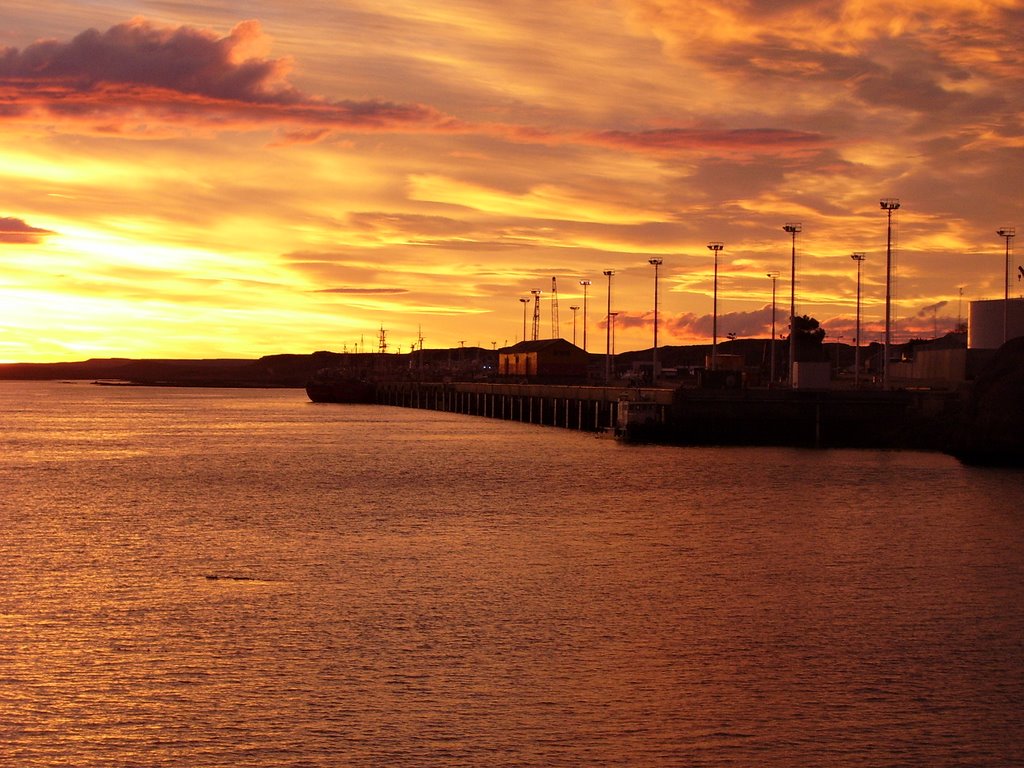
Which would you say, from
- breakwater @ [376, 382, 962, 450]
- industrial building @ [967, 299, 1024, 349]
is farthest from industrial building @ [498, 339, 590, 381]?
breakwater @ [376, 382, 962, 450]

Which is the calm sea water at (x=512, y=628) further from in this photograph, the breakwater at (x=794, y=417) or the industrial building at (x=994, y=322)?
the industrial building at (x=994, y=322)

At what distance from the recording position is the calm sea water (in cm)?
1923

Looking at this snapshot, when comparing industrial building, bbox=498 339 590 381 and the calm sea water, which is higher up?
industrial building, bbox=498 339 590 381

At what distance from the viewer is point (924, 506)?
5344cm

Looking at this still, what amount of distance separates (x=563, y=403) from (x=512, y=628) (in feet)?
366

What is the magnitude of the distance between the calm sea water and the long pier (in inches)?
1636

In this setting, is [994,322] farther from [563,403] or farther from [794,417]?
[563,403]

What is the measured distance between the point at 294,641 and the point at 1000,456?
6526 cm

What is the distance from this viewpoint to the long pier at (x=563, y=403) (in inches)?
3981

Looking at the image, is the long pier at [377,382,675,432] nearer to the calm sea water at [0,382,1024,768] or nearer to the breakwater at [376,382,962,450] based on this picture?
the breakwater at [376,382,962,450]

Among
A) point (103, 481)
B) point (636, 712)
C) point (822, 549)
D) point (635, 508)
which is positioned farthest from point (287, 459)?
point (636, 712)

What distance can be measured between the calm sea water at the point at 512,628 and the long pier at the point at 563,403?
41.5 m

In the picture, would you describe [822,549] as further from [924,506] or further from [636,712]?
[636,712]

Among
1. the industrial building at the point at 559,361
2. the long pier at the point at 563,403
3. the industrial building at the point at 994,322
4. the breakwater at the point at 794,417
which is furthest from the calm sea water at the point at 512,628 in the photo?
the industrial building at the point at 559,361
